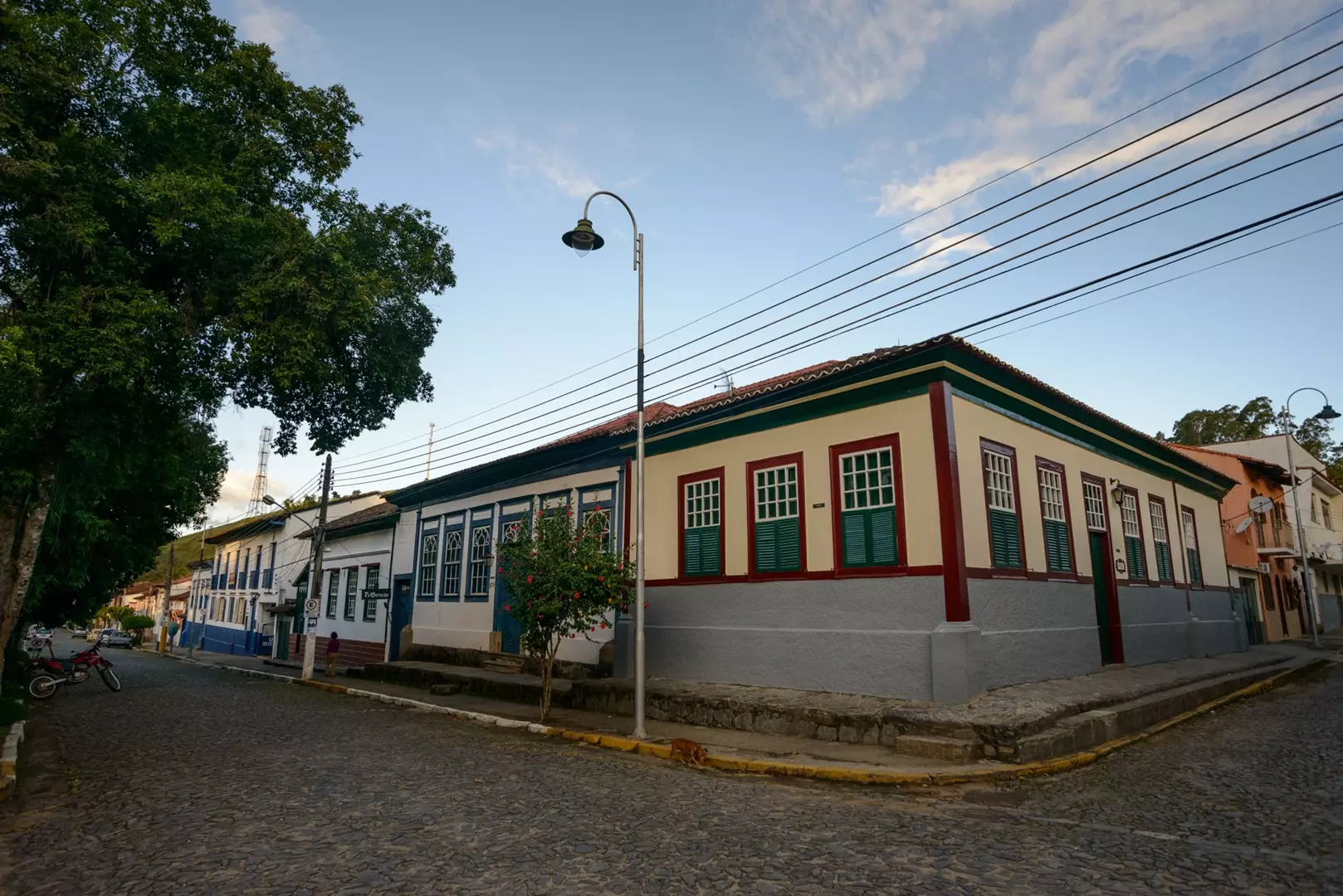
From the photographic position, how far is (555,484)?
17.9 metres

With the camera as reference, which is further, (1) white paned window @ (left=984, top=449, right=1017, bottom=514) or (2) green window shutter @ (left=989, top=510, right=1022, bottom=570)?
(1) white paned window @ (left=984, top=449, right=1017, bottom=514)

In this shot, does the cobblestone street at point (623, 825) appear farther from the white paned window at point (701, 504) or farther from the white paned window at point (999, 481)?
the white paned window at point (701, 504)

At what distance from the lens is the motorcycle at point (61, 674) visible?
16.4m

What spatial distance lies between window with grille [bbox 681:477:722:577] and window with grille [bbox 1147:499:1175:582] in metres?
10.4

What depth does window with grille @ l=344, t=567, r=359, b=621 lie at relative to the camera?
2635 centimetres

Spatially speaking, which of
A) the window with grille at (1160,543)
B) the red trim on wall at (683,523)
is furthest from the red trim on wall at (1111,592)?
the red trim on wall at (683,523)

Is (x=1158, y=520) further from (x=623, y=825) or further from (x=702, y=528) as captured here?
(x=623, y=825)

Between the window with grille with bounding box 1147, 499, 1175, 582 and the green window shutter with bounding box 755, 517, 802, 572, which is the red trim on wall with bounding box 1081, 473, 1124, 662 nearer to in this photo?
the window with grille with bounding box 1147, 499, 1175, 582

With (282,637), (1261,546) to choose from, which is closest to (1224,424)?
(1261,546)

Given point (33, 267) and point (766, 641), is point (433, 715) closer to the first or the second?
point (766, 641)

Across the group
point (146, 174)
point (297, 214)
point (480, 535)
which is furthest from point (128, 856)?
point (480, 535)

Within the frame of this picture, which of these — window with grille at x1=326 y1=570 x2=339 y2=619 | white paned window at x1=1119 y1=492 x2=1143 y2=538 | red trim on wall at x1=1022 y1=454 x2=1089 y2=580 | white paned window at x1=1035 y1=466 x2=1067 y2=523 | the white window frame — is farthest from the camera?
window with grille at x1=326 y1=570 x2=339 y2=619

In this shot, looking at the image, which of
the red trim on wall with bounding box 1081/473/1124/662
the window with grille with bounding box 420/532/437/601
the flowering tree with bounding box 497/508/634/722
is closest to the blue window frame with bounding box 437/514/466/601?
the window with grille with bounding box 420/532/437/601

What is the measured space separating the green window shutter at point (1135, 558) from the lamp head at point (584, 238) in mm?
12399
